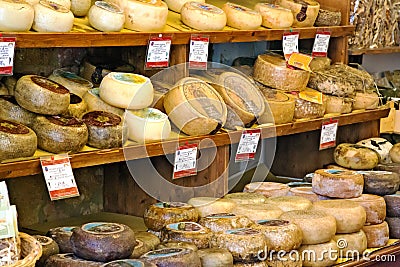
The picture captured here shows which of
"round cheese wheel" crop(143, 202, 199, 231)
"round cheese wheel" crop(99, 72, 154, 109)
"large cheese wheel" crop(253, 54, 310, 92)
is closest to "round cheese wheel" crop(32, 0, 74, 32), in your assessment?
"round cheese wheel" crop(99, 72, 154, 109)

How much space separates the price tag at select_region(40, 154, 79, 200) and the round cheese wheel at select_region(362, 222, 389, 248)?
1.19 metres

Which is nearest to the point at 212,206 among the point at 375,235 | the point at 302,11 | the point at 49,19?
the point at 375,235

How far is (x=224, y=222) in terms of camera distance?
2.65m

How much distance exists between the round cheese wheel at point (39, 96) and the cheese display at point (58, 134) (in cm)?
4

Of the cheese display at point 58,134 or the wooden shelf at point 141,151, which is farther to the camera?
the cheese display at point 58,134

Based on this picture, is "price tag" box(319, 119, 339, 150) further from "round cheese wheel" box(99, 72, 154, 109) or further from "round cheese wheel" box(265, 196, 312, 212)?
"round cheese wheel" box(99, 72, 154, 109)

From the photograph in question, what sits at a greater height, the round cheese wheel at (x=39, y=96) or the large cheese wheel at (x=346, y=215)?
the round cheese wheel at (x=39, y=96)

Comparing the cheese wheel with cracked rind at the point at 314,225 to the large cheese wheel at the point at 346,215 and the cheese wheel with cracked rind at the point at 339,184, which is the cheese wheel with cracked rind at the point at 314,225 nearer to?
the large cheese wheel at the point at 346,215

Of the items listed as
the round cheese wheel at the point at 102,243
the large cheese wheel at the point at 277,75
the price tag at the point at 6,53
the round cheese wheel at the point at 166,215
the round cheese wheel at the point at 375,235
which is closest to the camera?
the round cheese wheel at the point at 102,243

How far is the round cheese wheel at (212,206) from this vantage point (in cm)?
283

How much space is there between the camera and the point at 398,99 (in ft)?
14.6

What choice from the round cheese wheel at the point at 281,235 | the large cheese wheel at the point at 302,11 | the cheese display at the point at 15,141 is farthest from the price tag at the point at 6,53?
the large cheese wheel at the point at 302,11

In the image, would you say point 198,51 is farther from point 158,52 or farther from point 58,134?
point 58,134

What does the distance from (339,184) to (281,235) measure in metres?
0.59
